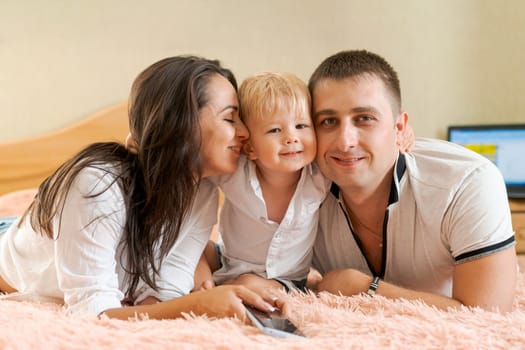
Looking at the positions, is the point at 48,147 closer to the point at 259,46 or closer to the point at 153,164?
the point at 259,46

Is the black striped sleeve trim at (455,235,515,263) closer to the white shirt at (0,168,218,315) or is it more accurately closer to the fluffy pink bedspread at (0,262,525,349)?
the fluffy pink bedspread at (0,262,525,349)

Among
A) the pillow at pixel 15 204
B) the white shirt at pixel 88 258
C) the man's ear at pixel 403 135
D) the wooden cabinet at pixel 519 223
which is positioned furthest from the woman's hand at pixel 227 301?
the wooden cabinet at pixel 519 223

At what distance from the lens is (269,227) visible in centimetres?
146

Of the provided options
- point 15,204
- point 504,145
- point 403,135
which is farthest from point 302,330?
point 504,145

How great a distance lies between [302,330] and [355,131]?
1.92 feet

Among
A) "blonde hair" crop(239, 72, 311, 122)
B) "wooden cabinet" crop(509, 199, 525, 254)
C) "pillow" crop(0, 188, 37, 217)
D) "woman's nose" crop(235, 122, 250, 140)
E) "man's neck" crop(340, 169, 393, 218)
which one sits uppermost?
"blonde hair" crop(239, 72, 311, 122)

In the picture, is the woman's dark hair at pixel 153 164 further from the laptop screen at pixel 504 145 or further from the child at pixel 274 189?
the laptop screen at pixel 504 145

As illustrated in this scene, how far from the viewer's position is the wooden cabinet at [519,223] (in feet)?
9.10

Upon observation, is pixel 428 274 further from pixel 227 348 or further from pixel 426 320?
pixel 227 348

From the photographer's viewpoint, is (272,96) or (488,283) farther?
(272,96)

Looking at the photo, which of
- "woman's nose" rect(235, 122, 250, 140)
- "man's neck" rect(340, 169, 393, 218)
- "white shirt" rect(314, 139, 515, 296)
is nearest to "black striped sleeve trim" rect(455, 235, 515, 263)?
"white shirt" rect(314, 139, 515, 296)

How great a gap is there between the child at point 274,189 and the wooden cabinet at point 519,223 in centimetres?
174

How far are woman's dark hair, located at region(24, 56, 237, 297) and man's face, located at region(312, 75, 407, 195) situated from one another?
324mm

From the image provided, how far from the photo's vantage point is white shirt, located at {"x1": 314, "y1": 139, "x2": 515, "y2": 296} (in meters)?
1.22
